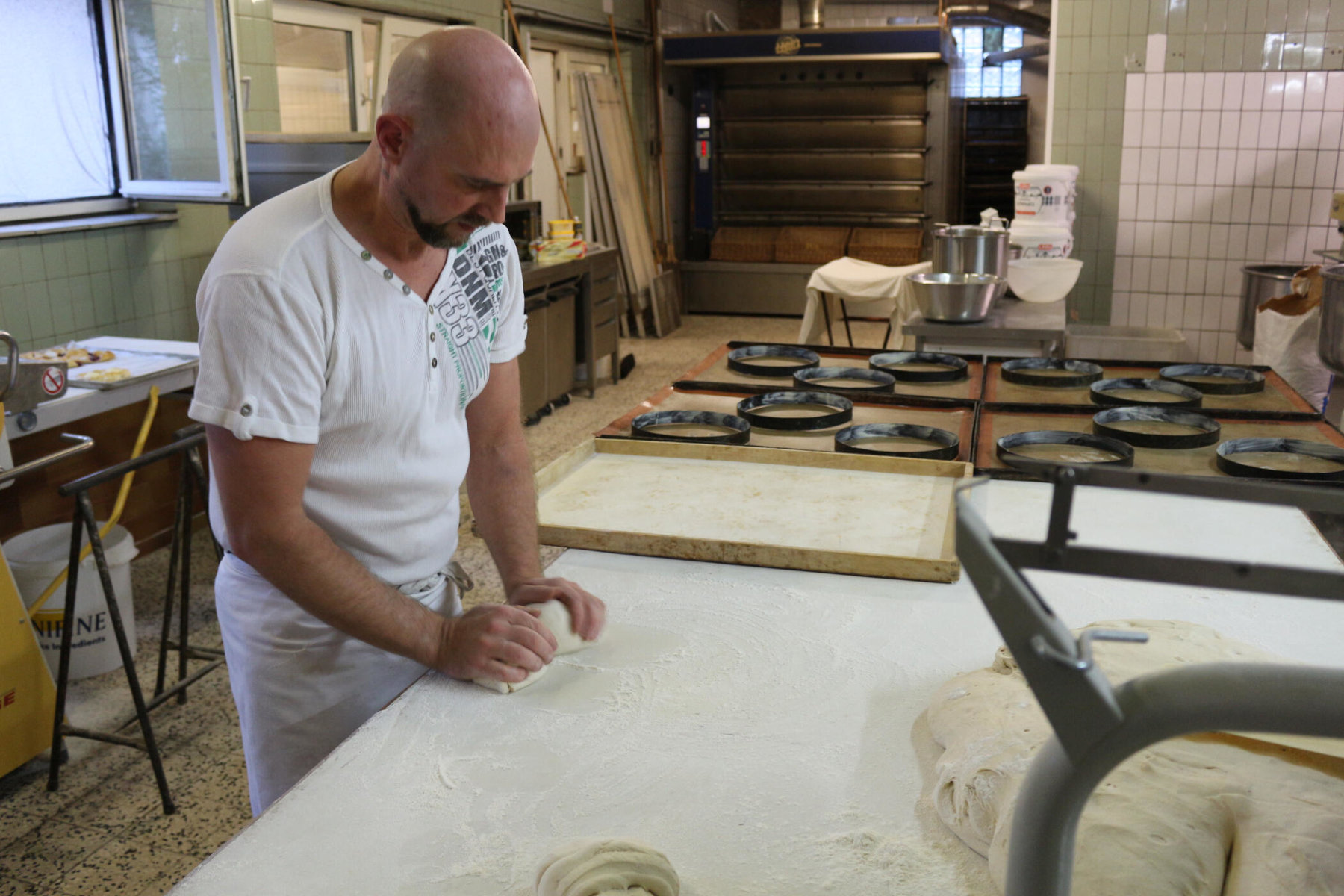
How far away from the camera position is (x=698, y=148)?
29.9 feet

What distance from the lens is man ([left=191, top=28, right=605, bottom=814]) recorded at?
1.17m

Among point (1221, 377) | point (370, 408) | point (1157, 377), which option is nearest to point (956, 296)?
point (1157, 377)

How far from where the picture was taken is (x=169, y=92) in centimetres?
405

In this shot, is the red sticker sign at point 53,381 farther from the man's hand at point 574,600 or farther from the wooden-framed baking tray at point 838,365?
the man's hand at point 574,600

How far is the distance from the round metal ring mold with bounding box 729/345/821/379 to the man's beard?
1.64 m

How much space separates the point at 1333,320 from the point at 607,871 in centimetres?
351

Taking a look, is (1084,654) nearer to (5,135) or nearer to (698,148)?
(5,135)

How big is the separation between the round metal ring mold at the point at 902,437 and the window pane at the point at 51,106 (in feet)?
10.3

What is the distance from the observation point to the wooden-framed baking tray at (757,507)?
1657mm

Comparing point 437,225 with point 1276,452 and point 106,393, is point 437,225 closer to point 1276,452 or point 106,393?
point 1276,452

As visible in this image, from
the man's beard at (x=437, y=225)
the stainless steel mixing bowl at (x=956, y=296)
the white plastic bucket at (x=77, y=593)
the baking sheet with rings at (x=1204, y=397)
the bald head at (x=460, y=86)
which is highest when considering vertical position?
the bald head at (x=460, y=86)

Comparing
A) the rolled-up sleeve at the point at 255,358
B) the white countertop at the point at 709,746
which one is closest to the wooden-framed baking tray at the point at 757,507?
the white countertop at the point at 709,746

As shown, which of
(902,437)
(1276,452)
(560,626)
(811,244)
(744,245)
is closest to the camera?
(560,626)

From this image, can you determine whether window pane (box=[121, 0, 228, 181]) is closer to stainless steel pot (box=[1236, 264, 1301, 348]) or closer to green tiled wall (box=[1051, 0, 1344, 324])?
green tiled wall (box=[1051, 0, 1344, 324])
